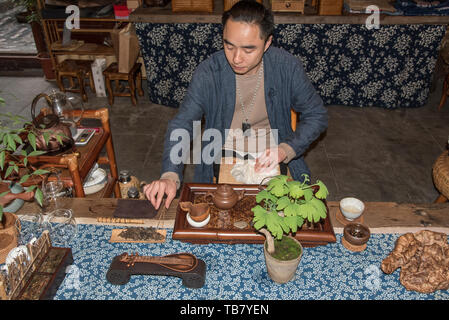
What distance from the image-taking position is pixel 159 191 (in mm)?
1905

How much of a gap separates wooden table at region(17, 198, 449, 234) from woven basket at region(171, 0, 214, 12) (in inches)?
140

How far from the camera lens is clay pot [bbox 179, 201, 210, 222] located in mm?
1734

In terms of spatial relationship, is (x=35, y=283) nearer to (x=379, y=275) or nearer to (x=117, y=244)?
(x=117, y=244)

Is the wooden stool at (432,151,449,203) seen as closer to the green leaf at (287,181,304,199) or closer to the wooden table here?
the wooden table

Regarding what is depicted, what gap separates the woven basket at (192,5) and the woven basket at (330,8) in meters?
1.42

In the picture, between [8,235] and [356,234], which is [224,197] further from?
[8,235]

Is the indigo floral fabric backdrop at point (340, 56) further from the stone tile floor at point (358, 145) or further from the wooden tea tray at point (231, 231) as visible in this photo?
the wooden tea tray at point (231, 231)

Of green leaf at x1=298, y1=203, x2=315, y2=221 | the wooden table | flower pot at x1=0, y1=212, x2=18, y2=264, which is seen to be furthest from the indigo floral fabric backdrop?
green leaf at x1=298, y1=203, x2=315, y2=221

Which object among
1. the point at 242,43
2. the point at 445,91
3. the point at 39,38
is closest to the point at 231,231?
the point at 242,43

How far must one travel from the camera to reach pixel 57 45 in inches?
229

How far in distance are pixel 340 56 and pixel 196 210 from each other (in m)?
4.16

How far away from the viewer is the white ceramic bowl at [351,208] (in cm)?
184

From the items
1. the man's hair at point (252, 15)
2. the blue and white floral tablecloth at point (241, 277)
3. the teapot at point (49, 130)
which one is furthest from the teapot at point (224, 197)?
the teapot at point (49, 130)
